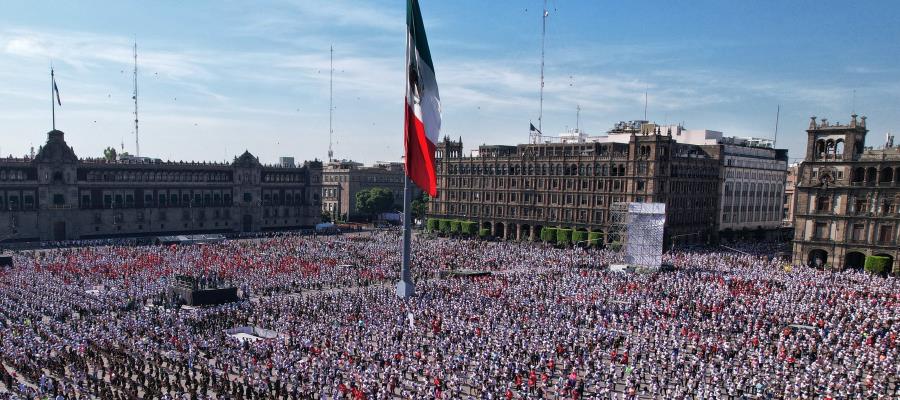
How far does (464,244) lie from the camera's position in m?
82.7

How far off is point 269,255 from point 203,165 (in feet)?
126

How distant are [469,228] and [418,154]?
226 feet

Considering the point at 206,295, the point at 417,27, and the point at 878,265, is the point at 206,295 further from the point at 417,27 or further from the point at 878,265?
the point at 878,265

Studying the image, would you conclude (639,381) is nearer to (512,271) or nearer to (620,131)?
(512,271)

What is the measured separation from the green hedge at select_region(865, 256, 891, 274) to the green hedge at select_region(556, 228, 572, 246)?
112 feet

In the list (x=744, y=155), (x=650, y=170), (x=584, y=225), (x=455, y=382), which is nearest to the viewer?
(x=455, y=382)

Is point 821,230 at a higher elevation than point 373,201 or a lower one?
higher

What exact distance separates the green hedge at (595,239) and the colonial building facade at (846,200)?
22.7 meters

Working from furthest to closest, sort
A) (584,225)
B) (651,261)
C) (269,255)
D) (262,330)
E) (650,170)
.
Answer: (584,225)
(650,170)
(269,255)
(651,261)
(262,330)

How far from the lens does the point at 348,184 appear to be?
127m

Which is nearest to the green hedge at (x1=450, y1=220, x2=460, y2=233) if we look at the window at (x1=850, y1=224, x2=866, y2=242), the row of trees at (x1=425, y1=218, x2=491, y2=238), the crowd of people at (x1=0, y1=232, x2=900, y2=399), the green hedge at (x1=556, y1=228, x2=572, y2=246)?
the row of trees at (x1=425, y1=218, x2=491, y2=238)

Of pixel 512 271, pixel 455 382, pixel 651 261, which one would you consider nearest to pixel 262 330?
pixel 455 382

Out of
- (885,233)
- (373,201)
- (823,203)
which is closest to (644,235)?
(823,203)

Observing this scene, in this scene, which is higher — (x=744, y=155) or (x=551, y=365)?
(x=744, y=155)
